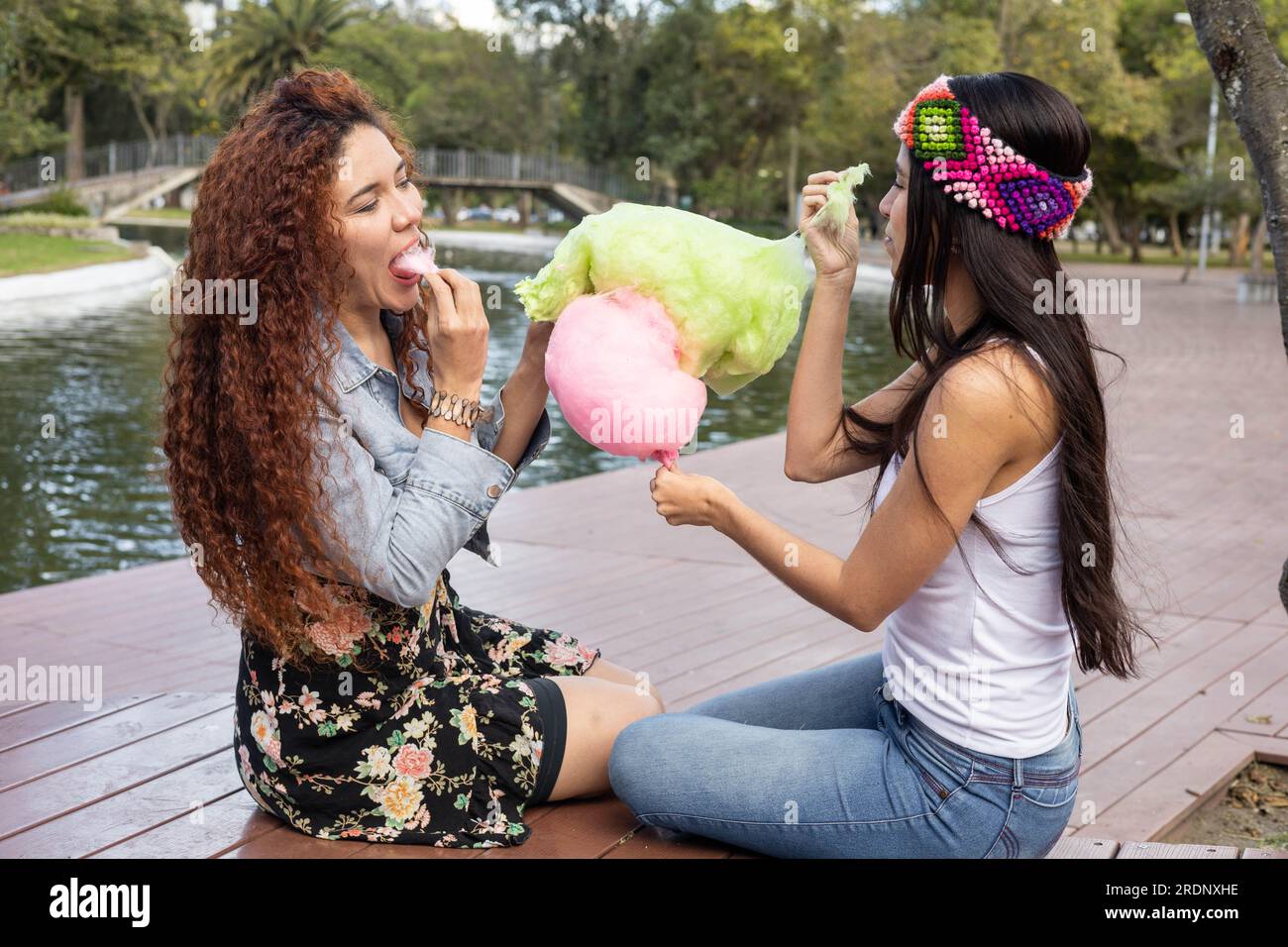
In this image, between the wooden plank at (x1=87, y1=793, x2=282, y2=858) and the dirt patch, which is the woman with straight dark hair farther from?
the dirt patch

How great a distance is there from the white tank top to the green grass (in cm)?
2148

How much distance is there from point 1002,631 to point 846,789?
0.39 meters

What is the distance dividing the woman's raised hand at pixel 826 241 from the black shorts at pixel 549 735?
990 mm

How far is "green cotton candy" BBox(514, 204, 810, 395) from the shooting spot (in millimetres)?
2357

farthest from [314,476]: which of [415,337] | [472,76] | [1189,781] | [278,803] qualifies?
[472,76]

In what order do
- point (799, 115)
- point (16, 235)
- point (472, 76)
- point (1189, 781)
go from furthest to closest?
point (472, 76)
point (799, 115)
point (16, 235)
point (1189, 781)

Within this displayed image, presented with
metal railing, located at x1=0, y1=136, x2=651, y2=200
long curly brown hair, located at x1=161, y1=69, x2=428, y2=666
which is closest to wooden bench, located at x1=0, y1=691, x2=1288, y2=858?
long curly brown hair, located at x1=161, y1=69, x2=428, y2=666

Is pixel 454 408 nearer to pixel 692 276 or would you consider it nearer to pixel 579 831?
pixel 692 276

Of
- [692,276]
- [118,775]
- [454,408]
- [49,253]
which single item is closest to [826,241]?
[692,276]

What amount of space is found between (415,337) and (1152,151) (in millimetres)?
35888

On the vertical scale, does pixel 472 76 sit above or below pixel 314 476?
above
